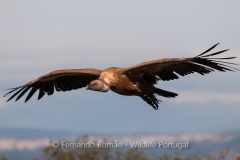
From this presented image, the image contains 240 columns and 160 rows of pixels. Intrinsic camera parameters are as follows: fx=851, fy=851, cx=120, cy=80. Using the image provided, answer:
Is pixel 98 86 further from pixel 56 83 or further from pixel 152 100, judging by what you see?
pixel 56 83

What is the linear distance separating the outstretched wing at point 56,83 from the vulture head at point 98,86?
148 centimetres

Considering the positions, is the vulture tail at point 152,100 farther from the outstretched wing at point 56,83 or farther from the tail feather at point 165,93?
the outstretched wing at point 56,83

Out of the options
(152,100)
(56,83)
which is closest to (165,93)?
(152,100)

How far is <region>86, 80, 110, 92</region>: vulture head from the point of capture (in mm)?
15008

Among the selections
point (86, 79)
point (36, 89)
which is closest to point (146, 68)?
point (86, 79)

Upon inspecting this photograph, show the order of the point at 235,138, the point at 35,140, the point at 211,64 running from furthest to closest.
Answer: the point at 35,140
the point at 235,138
the point at 211,64

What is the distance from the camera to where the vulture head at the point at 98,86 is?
15.0 meters

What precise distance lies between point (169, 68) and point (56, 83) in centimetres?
310

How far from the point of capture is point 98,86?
1503 centimetres

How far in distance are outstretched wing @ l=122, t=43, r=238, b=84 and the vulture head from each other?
42 cm

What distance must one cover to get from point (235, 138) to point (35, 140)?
577 cm

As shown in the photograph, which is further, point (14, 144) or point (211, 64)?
point (14, 144)

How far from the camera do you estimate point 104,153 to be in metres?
19.0

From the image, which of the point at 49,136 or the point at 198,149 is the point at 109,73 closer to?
the point at 198,149
